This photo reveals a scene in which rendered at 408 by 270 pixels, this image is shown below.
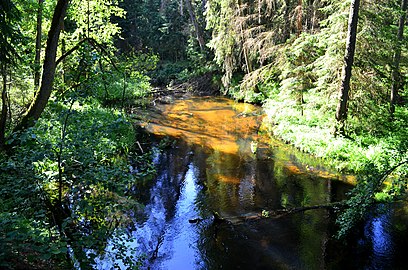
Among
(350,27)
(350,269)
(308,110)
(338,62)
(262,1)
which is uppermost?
(262,1)

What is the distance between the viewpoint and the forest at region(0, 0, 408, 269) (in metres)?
5.02

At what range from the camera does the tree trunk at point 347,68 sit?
1225 centimetres

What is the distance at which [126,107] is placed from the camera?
2027 centimetres

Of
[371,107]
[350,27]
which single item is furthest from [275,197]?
[350,27]

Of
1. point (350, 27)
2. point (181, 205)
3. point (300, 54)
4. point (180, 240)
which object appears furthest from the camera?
point (300, 54)

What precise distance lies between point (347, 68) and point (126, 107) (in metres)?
12.6

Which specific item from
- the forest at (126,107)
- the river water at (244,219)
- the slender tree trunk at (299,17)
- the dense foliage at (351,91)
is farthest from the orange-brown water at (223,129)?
the slender tree trunk at (299,17)

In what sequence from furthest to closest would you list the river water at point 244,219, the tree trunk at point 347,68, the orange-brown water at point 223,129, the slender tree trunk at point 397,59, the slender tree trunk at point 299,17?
the slender tree trunk at point 299,17 < the slender tree trunk at point 397,59 < the orange-brown water at point 223,129 < the tree trunk at point 347,68 < the river water at point 244,219

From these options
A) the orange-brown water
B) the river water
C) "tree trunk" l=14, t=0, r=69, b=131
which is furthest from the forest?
the orange-brown water

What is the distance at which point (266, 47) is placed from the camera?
20.5 metres

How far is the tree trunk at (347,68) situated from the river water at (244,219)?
2023 mm

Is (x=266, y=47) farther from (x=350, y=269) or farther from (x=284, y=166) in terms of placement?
(x=350, y=269)

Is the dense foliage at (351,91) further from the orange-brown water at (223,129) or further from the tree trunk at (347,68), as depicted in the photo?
the orange-brown water at (223,129)

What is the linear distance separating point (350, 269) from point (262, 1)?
1878 centimetres
